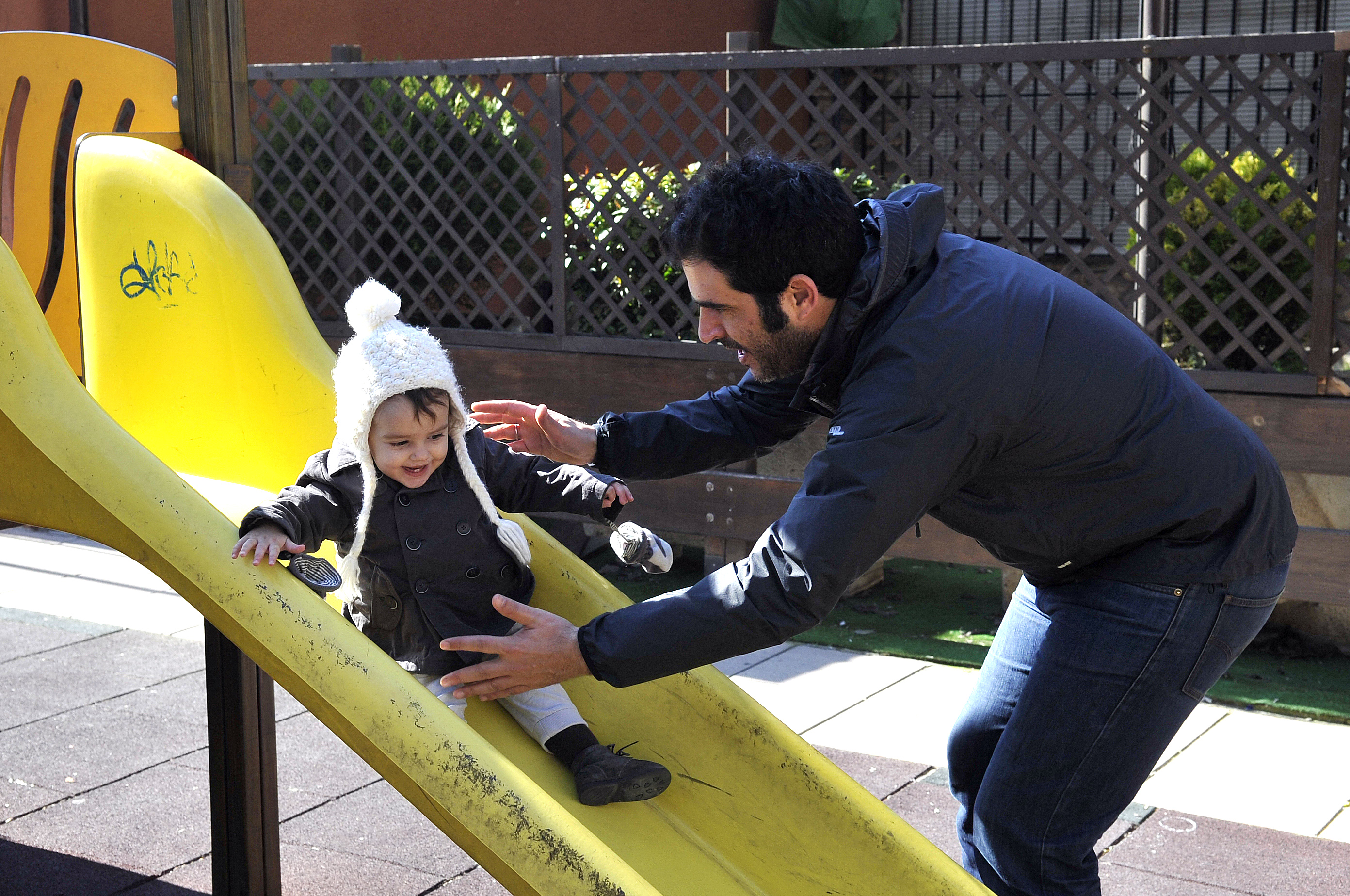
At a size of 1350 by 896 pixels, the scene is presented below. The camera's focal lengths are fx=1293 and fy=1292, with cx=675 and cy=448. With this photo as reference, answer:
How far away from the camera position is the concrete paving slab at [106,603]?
5000 millimetres

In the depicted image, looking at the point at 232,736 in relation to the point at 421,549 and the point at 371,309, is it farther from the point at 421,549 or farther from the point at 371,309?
the point at 371,309

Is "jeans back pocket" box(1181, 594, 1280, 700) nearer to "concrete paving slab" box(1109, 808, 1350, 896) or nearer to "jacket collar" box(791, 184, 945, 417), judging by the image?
"jacket collar" box(791, 184, 945, 417)

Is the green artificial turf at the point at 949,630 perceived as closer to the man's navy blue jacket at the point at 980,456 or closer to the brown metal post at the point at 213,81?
the brown metal post at the point at 213,81

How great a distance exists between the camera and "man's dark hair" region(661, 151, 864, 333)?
1.87m

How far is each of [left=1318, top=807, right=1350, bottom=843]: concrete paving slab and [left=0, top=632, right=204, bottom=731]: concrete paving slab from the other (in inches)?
138

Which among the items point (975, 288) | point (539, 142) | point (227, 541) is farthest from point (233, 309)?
point (539, 142)

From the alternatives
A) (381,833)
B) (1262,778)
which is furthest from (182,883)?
(1262,778)

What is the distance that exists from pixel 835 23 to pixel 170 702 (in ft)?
23.2

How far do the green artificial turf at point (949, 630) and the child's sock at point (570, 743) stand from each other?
1.90 metres

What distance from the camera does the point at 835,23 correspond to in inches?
369

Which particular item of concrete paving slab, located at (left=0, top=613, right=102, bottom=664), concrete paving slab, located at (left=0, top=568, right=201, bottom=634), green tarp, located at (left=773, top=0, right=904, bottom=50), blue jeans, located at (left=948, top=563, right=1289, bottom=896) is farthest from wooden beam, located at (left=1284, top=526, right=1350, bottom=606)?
green tarp, located at (left=773, top=0, right=904, bottom=50)

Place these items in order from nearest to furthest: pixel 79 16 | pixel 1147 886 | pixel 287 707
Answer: pixel 1147 886, pixel 287 707, pixel 79 16

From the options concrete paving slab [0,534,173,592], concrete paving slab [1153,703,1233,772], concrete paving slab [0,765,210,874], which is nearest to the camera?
concrete paving slab [0,765,210,874]

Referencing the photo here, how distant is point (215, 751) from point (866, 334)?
5.48ft
